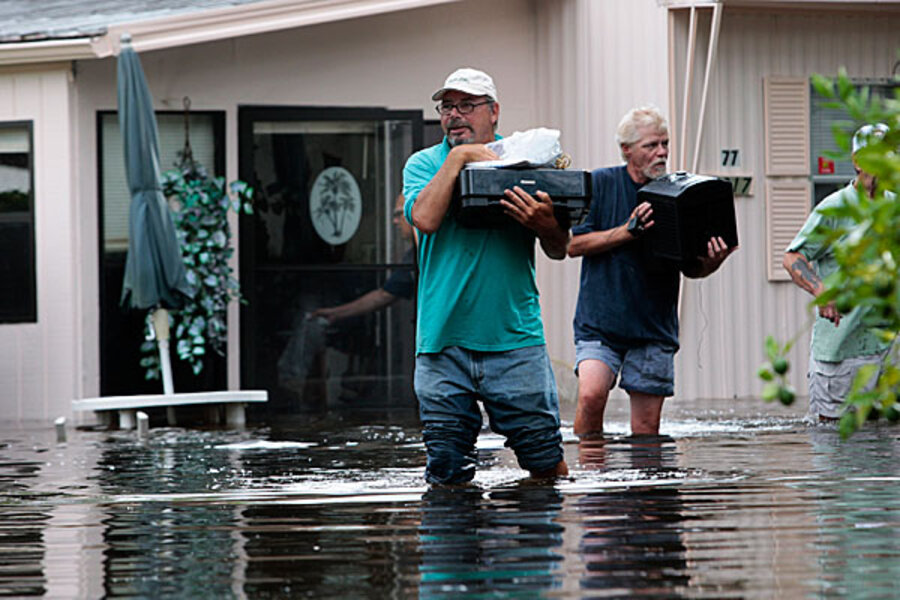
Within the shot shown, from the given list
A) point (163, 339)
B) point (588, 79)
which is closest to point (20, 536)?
point (163, 339)

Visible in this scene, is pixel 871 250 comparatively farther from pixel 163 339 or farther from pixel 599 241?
pixel 163 339

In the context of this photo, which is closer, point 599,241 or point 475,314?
point 475,314

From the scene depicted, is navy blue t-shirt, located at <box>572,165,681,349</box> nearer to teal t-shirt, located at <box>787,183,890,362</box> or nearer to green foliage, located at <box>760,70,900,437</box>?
teal t-shirt, located at <box>787,183,890,362</box>

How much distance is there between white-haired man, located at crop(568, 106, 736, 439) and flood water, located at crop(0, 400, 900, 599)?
35 cm

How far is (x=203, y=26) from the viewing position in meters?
12.4

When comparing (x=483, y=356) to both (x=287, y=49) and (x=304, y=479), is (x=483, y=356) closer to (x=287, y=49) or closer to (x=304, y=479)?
(x=304, y=479)

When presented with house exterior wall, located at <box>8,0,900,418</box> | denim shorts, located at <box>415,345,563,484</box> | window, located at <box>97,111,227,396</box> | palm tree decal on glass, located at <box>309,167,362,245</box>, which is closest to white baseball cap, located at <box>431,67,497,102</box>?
denim shorts, located at <box>415,345,563,484</box>

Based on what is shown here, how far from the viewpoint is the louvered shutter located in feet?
43.3

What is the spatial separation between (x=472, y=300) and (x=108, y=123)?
7.71 meters

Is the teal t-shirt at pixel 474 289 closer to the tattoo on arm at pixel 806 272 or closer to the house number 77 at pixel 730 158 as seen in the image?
the tattoo on arm at pixel 806 272

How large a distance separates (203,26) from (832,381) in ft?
18.8

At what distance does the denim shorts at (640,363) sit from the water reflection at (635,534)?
486mm

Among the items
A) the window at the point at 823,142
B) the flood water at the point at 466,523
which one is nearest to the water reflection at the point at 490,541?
the flood water at the point at 466,523

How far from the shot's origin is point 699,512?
5.32 m
